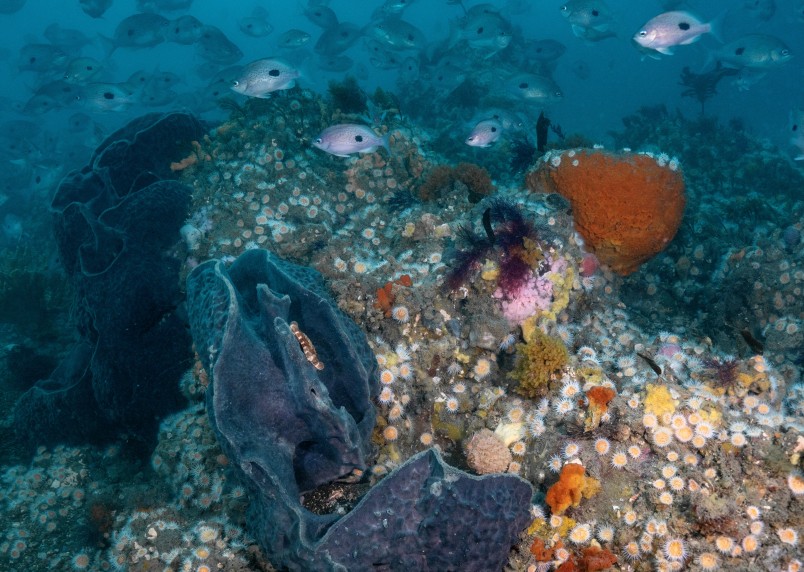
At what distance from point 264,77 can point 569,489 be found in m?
6.43

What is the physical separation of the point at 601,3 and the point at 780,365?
1054 cm

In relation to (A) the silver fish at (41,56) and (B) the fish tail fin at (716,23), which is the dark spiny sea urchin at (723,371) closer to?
(B) the fish tail fin at (716,23)

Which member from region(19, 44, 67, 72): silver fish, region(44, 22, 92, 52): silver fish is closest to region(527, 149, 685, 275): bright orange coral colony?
region(19, 44, 67, 72): silver fish

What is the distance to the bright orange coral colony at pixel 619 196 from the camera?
5344 millimetres

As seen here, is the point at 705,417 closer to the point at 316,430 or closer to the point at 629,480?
the point at 629,480

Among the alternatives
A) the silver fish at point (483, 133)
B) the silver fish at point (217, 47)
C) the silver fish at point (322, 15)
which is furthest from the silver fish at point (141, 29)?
the silver fish at point (483, 133)

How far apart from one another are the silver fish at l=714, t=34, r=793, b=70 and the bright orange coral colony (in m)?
8.36

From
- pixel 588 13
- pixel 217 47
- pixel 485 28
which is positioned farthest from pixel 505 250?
pixel 217 47

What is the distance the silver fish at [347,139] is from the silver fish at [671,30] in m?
5.01

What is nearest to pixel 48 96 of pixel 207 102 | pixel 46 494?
pixel 207 102

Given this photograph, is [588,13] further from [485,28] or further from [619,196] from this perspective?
[619,196]

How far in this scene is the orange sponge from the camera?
3193 mm

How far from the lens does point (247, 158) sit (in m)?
6.83

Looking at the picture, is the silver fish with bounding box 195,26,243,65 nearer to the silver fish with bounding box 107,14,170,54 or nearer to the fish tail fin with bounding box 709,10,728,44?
the silver fish with bounding box 107,14,170,54
